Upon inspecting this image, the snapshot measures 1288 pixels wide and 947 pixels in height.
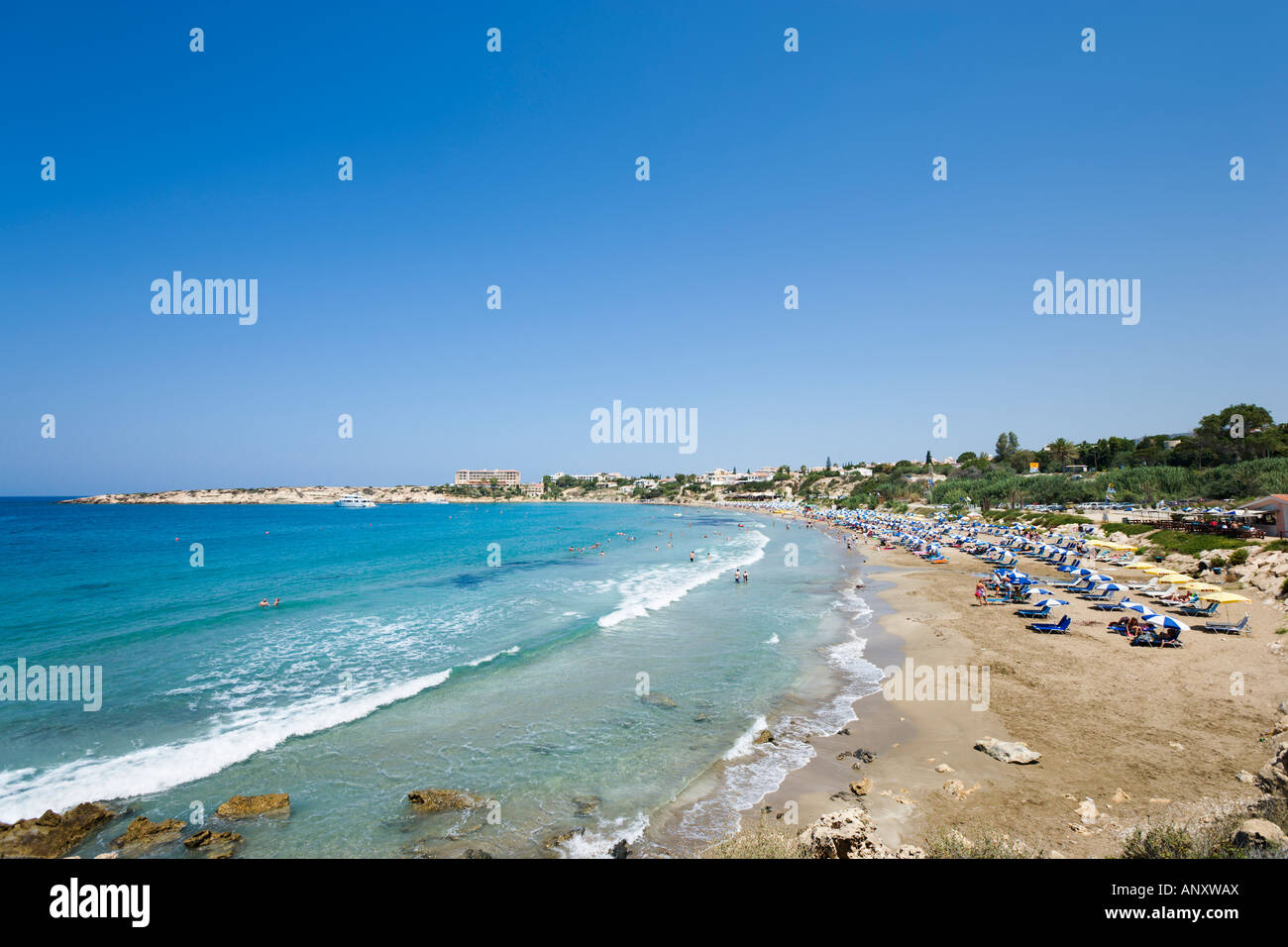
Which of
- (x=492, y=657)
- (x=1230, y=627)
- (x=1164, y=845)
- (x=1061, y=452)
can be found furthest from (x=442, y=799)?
(x=1061, y=452)

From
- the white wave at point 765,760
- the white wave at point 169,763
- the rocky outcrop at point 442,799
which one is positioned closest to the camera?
the white wave at point 765,760

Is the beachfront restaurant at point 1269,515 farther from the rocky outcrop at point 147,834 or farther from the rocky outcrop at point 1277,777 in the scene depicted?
the rocky outcrop at point 147,834

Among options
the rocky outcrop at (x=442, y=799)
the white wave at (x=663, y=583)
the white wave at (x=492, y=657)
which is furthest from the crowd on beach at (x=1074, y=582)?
the rocky outcrop at (x=442, y=799)

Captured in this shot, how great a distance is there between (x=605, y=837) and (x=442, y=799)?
11.4 ft

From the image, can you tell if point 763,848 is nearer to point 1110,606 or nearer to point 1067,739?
point 1067,739

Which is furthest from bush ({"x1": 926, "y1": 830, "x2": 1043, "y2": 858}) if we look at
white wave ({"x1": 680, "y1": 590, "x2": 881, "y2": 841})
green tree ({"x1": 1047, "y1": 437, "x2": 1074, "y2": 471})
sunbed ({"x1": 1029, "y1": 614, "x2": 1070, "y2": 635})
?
green tree ({"x1": 1047, "y1": 437, "x2": 1074, "y2": 471})

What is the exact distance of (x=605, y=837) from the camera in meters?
10.1

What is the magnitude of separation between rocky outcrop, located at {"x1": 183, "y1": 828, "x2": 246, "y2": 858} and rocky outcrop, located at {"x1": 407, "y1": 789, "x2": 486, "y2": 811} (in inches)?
111

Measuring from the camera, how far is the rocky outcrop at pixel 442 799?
11188 mm

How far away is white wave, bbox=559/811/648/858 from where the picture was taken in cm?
962

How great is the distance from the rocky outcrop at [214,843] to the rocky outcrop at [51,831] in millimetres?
2021
